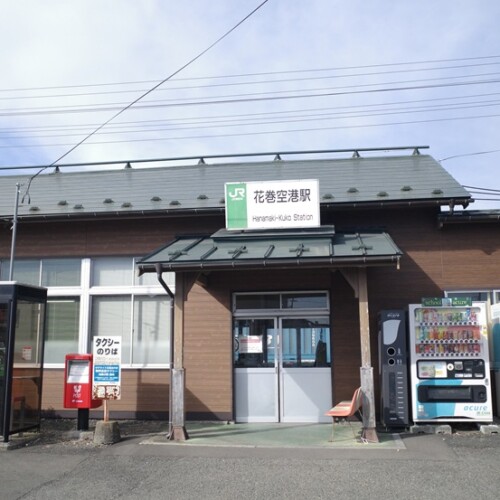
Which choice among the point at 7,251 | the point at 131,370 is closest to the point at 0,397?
the point at 131,370

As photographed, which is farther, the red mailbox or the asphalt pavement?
the red mailbox

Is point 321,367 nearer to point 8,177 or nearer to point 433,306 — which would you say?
point 433,306

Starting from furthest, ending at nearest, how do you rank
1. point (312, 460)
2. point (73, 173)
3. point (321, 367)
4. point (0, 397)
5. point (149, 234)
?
point (73, 173), point (149, 234), point (321, 367), point (0, 397), point (312, 460)

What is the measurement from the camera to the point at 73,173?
14.2 m

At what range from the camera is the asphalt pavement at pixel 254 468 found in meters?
6.74

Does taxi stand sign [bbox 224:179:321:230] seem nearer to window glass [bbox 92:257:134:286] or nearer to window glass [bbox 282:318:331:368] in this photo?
window glass [bbox 282:318:331:368]

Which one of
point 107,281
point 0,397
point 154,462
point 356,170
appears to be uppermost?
point 356,170

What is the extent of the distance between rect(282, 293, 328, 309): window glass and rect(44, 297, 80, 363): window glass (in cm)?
454

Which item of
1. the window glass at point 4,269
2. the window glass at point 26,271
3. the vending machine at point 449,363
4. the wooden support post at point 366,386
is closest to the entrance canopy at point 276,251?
the wooden support post at point 366,386

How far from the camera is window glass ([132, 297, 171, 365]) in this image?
12039 mm

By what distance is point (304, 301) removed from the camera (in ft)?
38.5

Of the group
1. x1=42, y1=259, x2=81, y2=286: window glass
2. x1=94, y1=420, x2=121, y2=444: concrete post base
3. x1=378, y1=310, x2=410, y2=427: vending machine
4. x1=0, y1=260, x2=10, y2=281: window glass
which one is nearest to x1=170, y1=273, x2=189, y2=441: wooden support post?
x1=94, y1=420, x2=121, y2=444: concrete post base

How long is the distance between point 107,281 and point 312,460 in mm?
6357

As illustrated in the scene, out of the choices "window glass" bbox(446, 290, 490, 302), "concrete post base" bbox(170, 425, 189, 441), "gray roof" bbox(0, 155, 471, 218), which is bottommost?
"concrete post base" bbox(170, 425, 189, 441)
